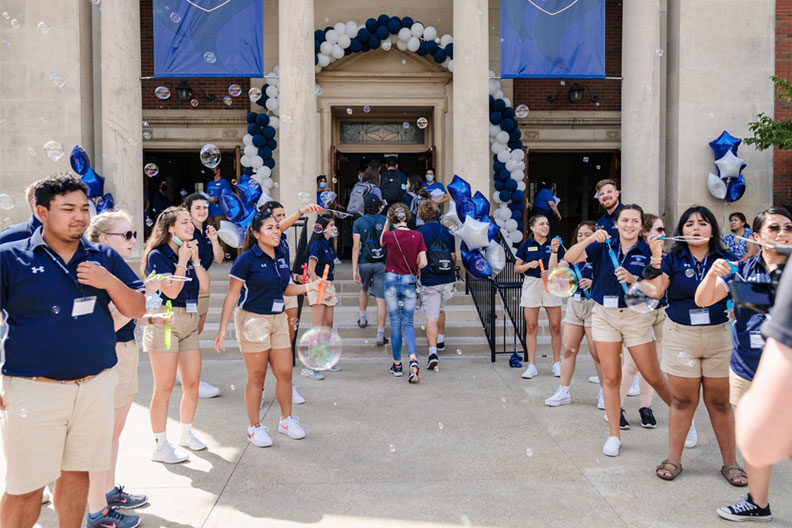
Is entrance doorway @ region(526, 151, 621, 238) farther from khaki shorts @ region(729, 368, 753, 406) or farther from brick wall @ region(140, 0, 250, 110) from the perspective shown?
khaki shorts @ region(729, 368, 753, 406)

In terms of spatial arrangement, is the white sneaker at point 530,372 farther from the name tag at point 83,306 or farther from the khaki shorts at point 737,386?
the name tag at point 83,306

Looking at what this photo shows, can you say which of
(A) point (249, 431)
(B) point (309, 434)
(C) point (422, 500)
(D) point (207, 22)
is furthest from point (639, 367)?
(D) point (207, 22)

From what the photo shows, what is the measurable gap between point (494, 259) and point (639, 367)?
16.5 ft

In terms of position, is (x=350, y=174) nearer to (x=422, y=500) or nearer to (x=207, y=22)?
(x=207, y=22)

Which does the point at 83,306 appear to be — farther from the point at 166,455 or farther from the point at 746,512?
the point at 746,512

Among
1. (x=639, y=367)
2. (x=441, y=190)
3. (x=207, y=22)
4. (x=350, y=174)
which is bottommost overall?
(x=639, y=367)

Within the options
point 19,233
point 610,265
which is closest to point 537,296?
point 610,265

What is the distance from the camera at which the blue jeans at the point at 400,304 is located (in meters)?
7.35

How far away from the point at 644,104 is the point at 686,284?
27.6 ft

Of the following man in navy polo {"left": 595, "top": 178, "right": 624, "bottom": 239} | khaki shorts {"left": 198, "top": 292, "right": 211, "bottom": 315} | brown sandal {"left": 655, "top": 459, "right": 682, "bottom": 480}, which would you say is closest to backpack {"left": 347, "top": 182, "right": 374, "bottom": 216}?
khaki shorts {"left": 198, "top": 292, "right": 211, "bottom": 315}

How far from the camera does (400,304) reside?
7516 millimetres

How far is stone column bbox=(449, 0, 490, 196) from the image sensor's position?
37.1 ft

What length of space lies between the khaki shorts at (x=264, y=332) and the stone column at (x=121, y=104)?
297 inches

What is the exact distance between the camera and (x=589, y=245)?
194 inches
